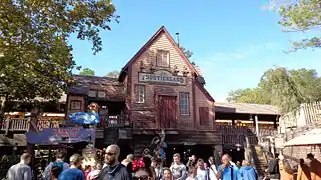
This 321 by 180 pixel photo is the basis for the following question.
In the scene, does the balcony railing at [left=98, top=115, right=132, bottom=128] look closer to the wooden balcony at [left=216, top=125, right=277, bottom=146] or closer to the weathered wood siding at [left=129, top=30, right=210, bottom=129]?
the weathered wood siding at [left=129, top=30, right=210, bottom=129]

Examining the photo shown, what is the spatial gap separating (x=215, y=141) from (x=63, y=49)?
1294 cm

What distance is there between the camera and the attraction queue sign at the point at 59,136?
1422cm

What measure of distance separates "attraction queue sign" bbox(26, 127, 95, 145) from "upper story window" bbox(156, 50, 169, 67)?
8413mm

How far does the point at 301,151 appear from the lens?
60.1ft

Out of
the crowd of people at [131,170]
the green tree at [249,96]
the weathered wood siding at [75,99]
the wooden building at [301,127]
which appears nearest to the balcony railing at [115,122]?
the weathered wood siding at [75,99]

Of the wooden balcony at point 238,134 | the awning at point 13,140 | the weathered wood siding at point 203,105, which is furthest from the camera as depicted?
the wooden balcony at point 238,134

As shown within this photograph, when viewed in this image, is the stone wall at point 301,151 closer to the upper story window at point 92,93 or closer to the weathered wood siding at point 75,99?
the upper story window at point 92,93

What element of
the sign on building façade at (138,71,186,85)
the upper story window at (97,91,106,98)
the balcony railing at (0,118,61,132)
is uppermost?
the sign on building façade at (138,71,186,85)

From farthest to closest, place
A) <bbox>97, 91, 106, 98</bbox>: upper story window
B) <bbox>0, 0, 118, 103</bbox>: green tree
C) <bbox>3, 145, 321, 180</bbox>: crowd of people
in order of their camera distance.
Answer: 1. <bbox>97, 91, 106, 98</bbox>: upper story window
2. <bbox>0, 0, 118, 103</bbox>: green tree
3. <bbox>3, 145, 321, 180</bbox>: crowd of people

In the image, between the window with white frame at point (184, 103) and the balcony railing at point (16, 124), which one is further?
the window with white frame at point (184, 103)

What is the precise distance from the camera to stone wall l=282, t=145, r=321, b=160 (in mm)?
16413

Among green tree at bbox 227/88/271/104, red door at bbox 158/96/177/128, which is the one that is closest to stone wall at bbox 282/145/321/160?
red door at bbox 158/96/177/128

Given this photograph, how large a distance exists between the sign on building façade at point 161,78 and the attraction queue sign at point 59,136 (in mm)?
6863

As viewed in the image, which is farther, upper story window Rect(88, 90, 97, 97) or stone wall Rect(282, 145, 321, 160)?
upper story window Rect(88, 90, 97, 97)
